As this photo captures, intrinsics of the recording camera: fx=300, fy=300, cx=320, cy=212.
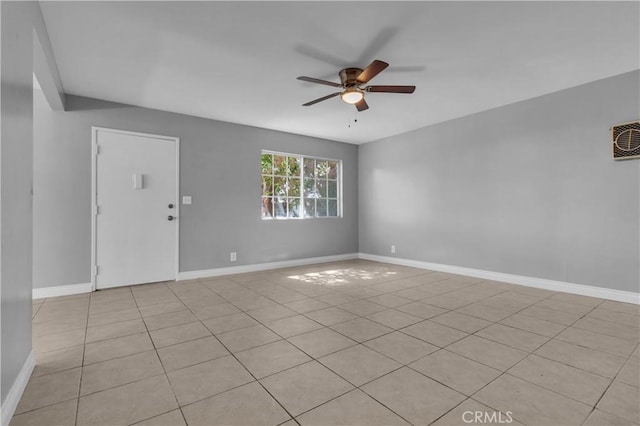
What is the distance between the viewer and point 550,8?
2248mm

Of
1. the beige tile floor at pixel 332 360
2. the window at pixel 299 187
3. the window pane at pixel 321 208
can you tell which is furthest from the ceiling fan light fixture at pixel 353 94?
the window pane at pixel 321 208

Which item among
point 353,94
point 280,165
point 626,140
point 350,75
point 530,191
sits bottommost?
point 530,191

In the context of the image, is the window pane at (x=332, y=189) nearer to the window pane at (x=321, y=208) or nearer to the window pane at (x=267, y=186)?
the window pane at (x=321, y=208)

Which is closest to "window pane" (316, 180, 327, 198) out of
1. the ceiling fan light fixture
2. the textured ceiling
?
the textured ceiling

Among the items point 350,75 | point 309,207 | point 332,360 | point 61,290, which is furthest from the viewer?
point 309,207

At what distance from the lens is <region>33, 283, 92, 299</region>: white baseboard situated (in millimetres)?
3501

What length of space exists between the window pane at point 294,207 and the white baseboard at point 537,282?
2.16 metres

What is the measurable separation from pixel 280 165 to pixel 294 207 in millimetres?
836

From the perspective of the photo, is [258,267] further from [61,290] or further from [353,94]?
[353,94]

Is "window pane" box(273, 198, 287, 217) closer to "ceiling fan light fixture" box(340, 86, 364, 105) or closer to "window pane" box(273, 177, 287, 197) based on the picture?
"window pane" box(273, 177, 287, 197)

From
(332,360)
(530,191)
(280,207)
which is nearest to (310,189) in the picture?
(280,207)

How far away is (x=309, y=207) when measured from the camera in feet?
19.6

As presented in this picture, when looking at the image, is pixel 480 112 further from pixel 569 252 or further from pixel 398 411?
pixel 398 411

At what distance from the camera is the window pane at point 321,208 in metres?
6.10
